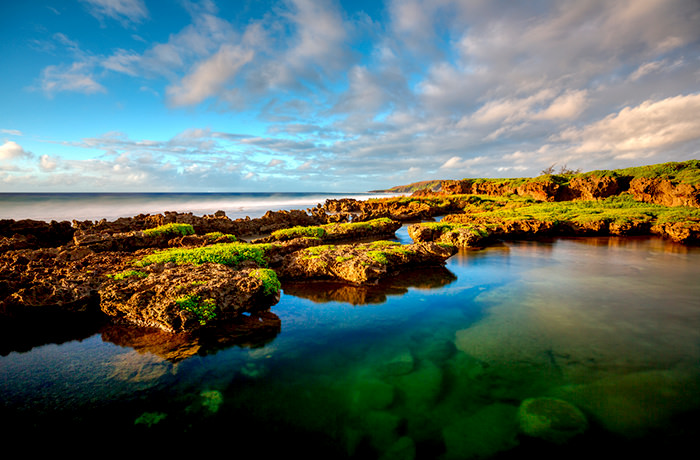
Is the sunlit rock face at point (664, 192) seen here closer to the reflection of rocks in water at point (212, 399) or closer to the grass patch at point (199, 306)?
the grass patch at point (199, 306)

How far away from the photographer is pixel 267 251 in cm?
1151

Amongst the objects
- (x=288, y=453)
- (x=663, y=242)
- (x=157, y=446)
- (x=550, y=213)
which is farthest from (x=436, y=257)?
(x=550, y=213)

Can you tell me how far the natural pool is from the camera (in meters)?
4.04

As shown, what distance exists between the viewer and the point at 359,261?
10344mm

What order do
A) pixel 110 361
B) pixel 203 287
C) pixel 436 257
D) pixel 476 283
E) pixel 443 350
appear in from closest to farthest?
pixel 110 361 → pixel 443 350 → pixel 203 287 → pixel 476 283 → pixel 436 257

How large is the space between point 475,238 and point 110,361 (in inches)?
648

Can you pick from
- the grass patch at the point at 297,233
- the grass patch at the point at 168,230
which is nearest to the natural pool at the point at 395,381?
the grass patch at the point at 297,233

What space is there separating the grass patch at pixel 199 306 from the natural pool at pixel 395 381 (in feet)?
2.27

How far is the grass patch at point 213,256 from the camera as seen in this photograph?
371 inches

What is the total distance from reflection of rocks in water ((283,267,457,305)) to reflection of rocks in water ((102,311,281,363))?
2285 millimetres

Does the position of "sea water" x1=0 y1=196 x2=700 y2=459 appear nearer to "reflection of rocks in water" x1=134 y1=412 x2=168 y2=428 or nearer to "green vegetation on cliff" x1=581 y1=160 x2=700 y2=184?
"reflection of rocks in water" x1=134 y1=412 x2=168 y2=428

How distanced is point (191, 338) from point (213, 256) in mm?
3977

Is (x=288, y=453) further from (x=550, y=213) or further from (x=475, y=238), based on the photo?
(x=550, y=213)

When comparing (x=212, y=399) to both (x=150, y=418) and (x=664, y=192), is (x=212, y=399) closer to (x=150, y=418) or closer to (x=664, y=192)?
(x=150, y=418)
